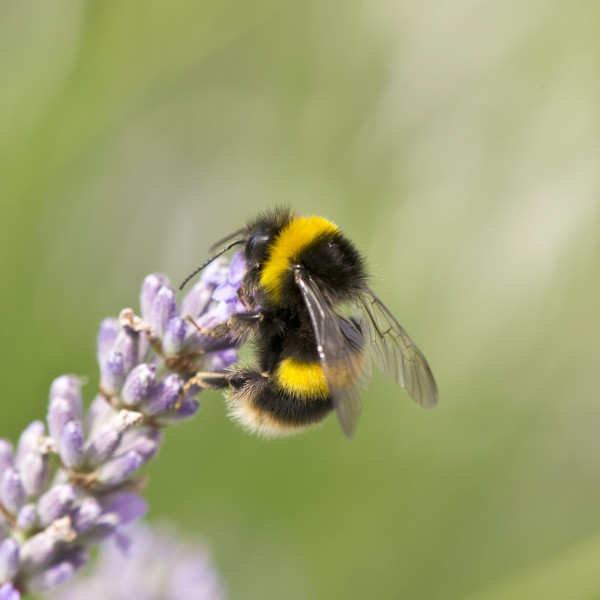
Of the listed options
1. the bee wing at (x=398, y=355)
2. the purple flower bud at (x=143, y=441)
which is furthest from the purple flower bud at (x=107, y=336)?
the bee wing at (x=398, y=355)

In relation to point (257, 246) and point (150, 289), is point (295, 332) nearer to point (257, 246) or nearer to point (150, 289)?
point (257, 246)

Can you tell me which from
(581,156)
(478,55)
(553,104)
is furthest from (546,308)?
(478,55)

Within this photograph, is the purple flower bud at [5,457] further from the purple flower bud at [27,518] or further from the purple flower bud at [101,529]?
the purple flower bud at [101,529]

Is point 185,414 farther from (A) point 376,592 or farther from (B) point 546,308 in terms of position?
(B) point 546,308

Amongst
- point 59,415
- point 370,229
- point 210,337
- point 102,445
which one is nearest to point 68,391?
point 59,415

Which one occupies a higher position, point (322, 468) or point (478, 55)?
point (478, 55)

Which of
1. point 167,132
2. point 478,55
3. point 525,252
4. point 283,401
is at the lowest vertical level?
point 283,401

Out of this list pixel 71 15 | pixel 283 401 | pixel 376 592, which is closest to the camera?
pixel 283 401
